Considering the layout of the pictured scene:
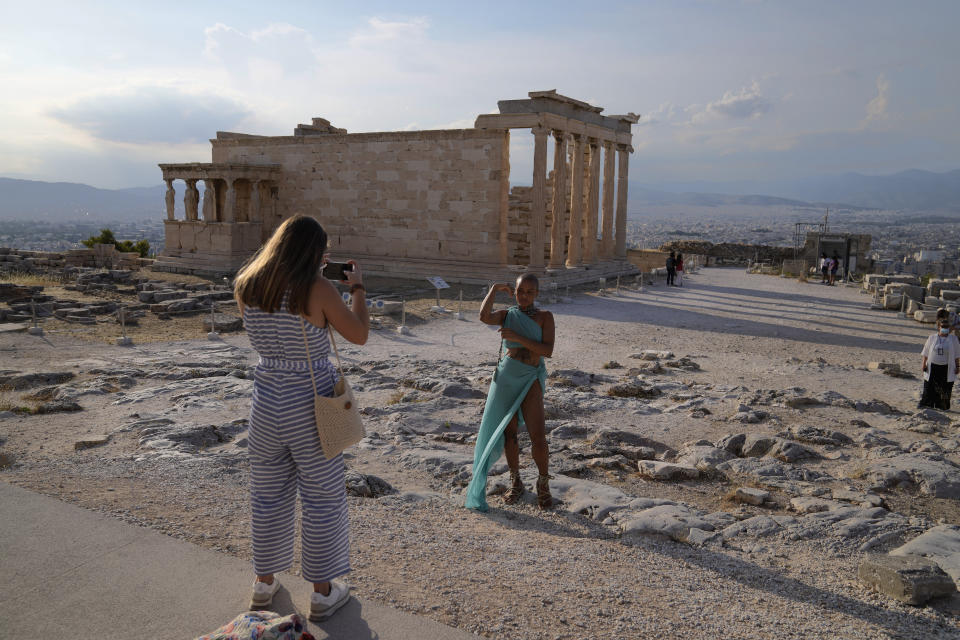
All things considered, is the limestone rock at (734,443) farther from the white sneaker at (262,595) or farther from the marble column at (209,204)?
the marble column at (209,204)

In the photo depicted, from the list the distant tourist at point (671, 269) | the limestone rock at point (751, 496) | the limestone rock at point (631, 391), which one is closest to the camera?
the limestone rock at point (751, 496)

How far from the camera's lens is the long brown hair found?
3486 millimetres

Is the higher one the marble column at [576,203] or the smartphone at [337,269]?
the marble column at [576,203]

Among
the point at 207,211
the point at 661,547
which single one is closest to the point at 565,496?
the point at 661,547

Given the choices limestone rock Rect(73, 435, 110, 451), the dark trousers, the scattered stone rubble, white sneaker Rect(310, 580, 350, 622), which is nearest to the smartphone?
white sneaker Rect(310, 580, 350, 622)

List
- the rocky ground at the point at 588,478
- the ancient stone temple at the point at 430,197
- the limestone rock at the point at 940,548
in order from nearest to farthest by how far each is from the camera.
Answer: the rocky ground at the point at 588,478 < the limestone rock at the point at 940,548 < the ancient stone temple at the point at 430,197

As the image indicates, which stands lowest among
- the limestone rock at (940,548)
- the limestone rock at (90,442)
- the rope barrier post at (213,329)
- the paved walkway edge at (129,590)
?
the limestone rock at (90,442)

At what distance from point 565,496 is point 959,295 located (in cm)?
2061

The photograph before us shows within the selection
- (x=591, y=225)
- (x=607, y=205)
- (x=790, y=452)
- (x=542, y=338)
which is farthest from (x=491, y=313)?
(x=607, y=205)

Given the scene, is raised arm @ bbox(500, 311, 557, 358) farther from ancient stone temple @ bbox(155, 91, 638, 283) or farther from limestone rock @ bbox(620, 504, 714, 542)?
ancient stone temple @ bbox(155, 91, 638, 283)

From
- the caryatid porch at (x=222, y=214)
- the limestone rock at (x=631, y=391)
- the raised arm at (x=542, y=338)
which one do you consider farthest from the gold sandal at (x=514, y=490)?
the caryatid porch at (x=222, y=214)

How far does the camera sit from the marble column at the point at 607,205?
27.7 meters

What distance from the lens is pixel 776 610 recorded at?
3836mm

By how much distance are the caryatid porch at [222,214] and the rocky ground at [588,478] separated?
14.5 meters
